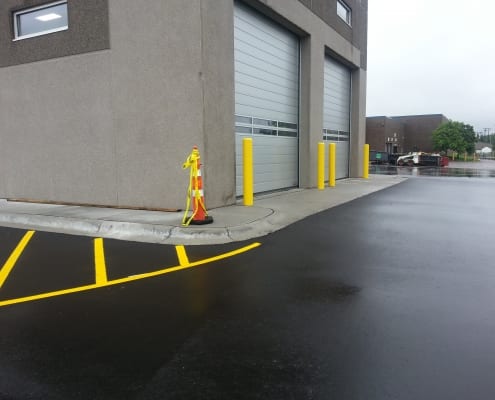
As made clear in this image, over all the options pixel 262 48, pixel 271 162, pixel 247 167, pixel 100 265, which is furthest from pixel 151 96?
pixel 100 265

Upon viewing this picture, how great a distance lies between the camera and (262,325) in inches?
152

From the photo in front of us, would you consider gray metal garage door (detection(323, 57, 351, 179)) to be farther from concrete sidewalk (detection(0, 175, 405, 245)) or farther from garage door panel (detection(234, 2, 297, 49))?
concrete sidewalk (detection(0, 175, 405, 245))

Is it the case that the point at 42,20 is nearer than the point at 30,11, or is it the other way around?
the point at 42,20

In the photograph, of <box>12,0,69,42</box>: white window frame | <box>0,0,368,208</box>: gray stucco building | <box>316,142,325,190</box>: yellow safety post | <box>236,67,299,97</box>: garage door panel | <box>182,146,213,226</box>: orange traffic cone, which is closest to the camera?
<box>182,146,213,226</box>: orange traffic cone

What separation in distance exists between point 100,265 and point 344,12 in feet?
57.7

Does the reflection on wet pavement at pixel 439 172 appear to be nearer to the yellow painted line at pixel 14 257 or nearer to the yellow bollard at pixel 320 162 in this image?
the yellow bollard at pixel 320 162

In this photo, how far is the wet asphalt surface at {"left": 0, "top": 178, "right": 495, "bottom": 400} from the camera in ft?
9.49

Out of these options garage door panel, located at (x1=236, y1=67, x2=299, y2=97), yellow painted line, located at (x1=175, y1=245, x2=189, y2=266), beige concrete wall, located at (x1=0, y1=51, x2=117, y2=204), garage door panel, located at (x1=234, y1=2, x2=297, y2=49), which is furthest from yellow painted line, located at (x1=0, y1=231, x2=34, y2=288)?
garage door panel, located at (x1=234, y1=2, x2=297, y2=49)

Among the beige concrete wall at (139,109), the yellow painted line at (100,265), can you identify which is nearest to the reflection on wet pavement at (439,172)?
the beige concrete wall at (139,109)

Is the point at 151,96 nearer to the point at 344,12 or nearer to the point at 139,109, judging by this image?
the point at 139,109

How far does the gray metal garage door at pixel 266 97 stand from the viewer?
11875 mm

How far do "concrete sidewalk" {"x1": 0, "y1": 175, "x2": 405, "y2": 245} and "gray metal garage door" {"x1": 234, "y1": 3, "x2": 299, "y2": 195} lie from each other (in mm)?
1958

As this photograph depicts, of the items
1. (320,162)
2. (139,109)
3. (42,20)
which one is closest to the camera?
(139,109)

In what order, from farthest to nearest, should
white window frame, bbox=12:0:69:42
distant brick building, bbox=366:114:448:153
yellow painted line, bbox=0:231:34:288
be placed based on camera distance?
distant brick building, bbox=366:114:448:153 → white window frame, bbox=12:0:69:42 → yellow painted line, bbox=0:231:34:288
